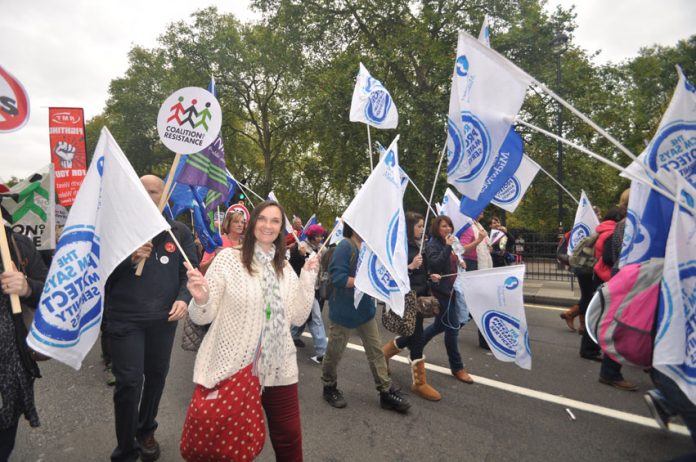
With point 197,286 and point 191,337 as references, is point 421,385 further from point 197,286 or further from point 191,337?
point 197,286

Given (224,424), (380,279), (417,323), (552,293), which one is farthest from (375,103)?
(552,293)

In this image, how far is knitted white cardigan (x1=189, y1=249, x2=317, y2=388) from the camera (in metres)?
2.15

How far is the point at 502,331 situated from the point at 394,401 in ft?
3.94

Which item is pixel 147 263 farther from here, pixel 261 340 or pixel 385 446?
pixel 385 446

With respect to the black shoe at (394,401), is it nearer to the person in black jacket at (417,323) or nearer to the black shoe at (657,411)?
the person in black jacket at (417,323)

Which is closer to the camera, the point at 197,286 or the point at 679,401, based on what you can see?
the point at 679,401

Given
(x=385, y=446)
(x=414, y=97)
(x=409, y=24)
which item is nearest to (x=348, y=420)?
(x=385, y=446)

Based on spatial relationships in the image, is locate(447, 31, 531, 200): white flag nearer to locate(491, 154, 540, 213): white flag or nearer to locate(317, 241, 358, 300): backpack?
locate(317, 241, 358, 300): backpack

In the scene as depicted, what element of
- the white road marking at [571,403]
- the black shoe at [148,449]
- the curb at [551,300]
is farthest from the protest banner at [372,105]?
the curb at [551,300]

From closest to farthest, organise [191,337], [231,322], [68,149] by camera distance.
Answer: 1. [231,322]
2. [191,337]
3. [68,149]

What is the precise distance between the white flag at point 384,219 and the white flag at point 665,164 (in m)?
1.58

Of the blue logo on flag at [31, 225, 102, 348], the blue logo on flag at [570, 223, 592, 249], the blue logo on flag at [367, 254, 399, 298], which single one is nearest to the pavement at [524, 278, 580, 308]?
the blue logo on flag at [570, 223, 592, 249]

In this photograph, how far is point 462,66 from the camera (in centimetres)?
331

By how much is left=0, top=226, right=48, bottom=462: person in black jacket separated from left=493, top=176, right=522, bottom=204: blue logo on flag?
15.3 ft
